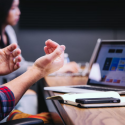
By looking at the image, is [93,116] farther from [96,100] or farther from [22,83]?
[22,83]

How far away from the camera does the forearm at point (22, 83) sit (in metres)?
0.71

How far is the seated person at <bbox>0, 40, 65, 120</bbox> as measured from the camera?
2.16 feet

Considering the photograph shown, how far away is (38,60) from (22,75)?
92 mm

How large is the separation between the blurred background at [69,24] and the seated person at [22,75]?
113 inches

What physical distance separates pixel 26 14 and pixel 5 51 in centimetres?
293

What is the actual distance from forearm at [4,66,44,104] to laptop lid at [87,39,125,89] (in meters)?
0.43

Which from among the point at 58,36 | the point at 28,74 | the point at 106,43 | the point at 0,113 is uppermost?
the point at 58,36

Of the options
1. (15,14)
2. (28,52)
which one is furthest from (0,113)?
(28,52)

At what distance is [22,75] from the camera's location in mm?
781

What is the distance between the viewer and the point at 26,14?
366cm

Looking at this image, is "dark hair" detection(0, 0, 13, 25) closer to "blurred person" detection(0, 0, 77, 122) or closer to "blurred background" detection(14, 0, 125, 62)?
"blurred person" detection(0, 0, 77, 122)

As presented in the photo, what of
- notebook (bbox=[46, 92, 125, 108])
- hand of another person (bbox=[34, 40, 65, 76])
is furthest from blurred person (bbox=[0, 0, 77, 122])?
notebook (bbox=[46, 92, 125, 108])

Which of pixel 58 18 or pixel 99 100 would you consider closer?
pixel 99 100

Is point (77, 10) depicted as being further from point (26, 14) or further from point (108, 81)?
point (108, 81)
